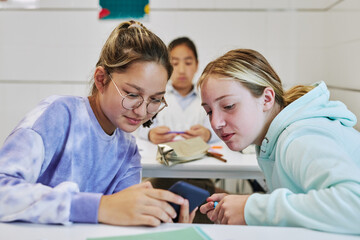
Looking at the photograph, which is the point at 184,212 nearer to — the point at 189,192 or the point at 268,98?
the point at 189,192

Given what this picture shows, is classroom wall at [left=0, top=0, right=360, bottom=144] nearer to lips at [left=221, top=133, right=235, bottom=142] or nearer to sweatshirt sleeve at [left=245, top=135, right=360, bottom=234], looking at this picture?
lips at [left=221, top=133, right=235, bottom=142]

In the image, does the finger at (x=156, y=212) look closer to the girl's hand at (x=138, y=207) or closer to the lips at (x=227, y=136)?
the girl's hand at (x=138, y=207)

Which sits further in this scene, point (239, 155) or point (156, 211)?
point (239, 155)

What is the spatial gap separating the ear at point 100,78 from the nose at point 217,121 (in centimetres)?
36

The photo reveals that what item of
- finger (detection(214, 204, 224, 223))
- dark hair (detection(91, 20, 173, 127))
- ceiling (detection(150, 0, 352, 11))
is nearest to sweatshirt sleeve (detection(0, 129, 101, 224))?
finger (detection(214, 204, 224, 223))

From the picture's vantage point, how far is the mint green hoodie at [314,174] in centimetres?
68

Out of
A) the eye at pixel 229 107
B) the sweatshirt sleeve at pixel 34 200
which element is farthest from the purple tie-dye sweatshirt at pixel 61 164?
the eye at pixel 229 107

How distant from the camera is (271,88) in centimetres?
108

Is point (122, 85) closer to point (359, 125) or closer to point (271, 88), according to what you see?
point (271, 88)

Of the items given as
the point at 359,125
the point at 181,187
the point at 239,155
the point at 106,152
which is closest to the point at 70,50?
the point at 239,155

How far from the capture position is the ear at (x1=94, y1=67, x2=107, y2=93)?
3.58 feet

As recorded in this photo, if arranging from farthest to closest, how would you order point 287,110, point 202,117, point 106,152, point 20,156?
point 202,117 → point 106,152 → point 287,110 → point 20,156

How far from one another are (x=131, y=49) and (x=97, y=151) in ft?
1.14

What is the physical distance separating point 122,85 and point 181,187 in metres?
0.42
